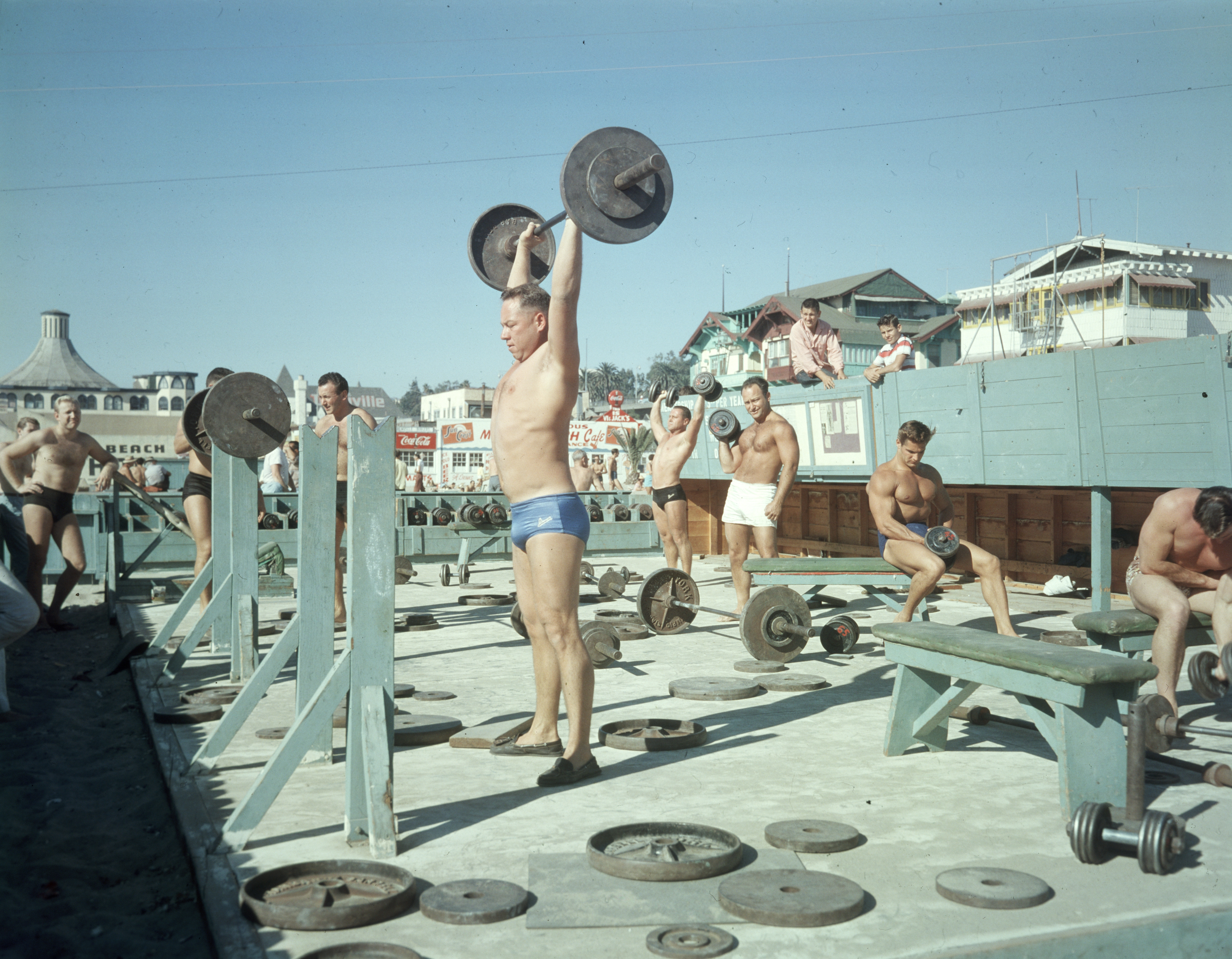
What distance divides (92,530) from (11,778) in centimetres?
912

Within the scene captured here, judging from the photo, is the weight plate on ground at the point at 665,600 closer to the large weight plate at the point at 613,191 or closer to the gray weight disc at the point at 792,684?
the gray weight disc at the point at 792,684

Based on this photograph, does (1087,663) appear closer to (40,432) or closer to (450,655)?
(450,655)

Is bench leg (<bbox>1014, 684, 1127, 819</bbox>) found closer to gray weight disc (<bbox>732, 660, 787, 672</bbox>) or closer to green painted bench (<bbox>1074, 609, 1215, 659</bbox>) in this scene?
green painted bench (<bbox>1074, 609, 1215, 659</bbox>)

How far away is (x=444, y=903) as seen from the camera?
108 inches

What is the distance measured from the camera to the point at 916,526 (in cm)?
720

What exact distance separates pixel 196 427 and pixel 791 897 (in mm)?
5528

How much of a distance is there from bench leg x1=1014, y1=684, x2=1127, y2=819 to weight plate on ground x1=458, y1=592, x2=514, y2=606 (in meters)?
7.03

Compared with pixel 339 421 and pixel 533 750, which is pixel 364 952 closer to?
pixel 533 750

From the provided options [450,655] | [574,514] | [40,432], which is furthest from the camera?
[40,432]

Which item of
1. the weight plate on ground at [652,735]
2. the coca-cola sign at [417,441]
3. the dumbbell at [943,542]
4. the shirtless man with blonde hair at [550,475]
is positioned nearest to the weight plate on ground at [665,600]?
the dumbbell at [943,542]

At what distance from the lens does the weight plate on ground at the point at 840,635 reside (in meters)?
6.61

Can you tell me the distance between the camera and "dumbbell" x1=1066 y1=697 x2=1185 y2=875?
2.89 m

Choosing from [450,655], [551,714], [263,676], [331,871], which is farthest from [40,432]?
[331,871]

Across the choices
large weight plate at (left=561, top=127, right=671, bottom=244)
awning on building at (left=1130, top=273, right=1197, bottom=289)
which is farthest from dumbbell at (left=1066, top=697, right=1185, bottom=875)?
awning on building at (left=1130, top=273, right=1197, bottom=289)
